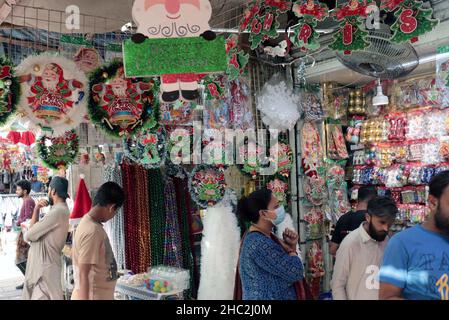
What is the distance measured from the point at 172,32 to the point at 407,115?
3262 millimetres

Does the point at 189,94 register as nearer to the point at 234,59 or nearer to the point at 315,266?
the point at 234,59

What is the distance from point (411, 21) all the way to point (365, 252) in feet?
3.69

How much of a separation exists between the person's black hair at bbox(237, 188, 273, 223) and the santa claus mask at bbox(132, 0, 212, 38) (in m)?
0.92

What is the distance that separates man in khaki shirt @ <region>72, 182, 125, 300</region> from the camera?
2.00m

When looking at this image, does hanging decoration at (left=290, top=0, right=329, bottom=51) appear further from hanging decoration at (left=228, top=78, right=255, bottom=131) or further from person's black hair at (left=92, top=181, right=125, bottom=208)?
hanging decoration at (left=228, top=78, right=255, bottom=131)

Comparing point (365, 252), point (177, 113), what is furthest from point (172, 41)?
point (177, 113)

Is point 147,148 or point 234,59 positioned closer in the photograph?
point 234,59

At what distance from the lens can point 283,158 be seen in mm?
4117

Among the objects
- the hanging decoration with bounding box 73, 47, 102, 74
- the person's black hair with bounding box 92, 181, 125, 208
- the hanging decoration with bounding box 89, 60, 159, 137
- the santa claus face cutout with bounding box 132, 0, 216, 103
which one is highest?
the hanging decoration with bounding box 73, 47, 102, 74

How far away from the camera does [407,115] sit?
4285 mm

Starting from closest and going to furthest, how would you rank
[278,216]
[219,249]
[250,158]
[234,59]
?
[278,216], [234,59], [219,249], [250,158]

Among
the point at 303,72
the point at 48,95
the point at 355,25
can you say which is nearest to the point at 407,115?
the point at 303,72

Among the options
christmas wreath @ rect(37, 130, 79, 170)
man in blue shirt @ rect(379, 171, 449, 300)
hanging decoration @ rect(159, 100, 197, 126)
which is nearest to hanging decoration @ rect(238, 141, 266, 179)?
hanging decoration @ rect(159, 100, 197, 126)

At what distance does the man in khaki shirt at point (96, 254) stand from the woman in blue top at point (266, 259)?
658mm
